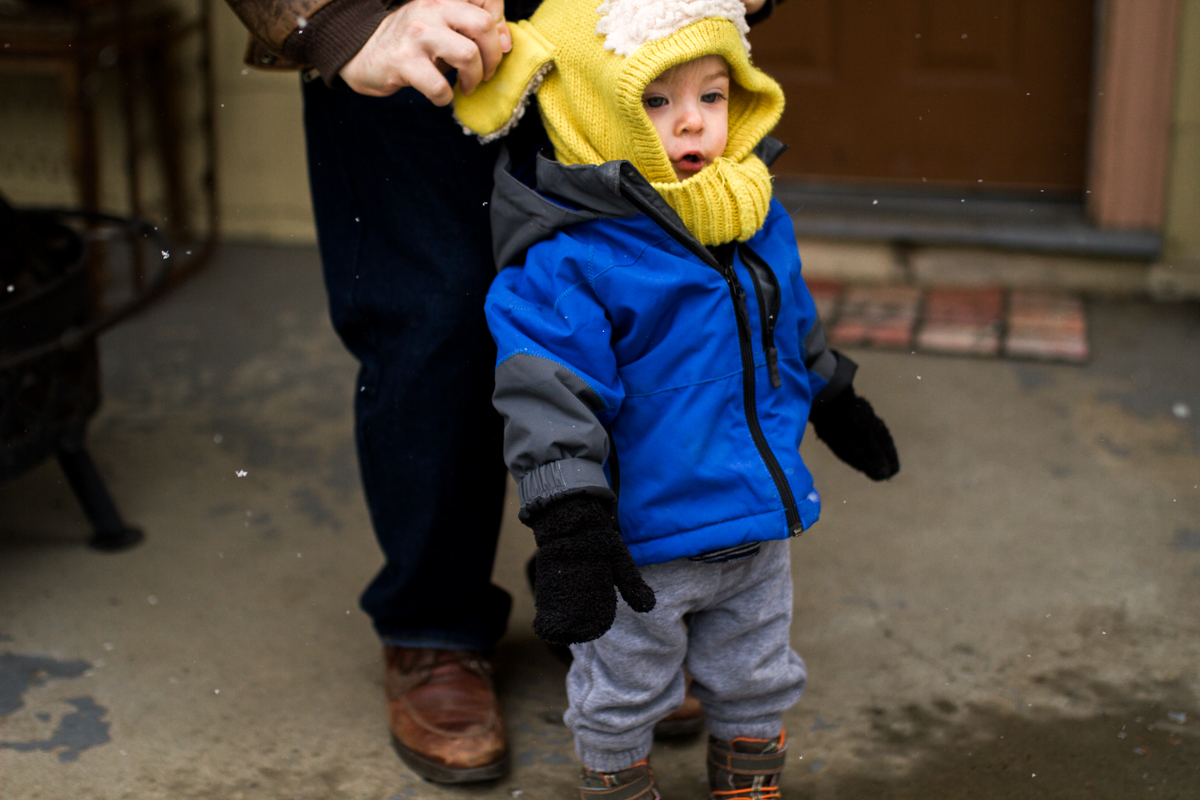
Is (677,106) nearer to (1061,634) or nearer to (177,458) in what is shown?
(1061,634)

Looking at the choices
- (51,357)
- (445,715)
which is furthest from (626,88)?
(51,357)

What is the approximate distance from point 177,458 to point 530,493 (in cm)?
185

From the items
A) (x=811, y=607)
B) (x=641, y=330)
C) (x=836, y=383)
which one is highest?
(x=641, y=330)

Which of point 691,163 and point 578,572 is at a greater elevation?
point 691,163

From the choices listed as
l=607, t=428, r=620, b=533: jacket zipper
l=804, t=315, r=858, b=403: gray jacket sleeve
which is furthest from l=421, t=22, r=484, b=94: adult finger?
l=804, t=315, r=858, b=403: gray jacket sleeve

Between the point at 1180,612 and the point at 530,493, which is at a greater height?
the point at 530,493

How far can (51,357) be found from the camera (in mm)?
2459

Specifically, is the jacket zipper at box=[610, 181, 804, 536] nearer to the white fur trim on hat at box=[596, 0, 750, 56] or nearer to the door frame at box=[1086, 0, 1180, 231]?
the white fur trim on hat at box=[596, 0, 750, 56]

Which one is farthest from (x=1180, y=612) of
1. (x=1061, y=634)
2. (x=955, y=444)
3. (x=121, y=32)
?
(x=121, y=32)

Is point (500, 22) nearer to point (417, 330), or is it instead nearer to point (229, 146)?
point (417, 330)

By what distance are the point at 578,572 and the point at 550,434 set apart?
0.55 ft

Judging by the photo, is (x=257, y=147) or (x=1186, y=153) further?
(x=257, y=147)

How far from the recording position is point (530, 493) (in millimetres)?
1480

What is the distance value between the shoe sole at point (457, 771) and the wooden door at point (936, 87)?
2.76 meters
